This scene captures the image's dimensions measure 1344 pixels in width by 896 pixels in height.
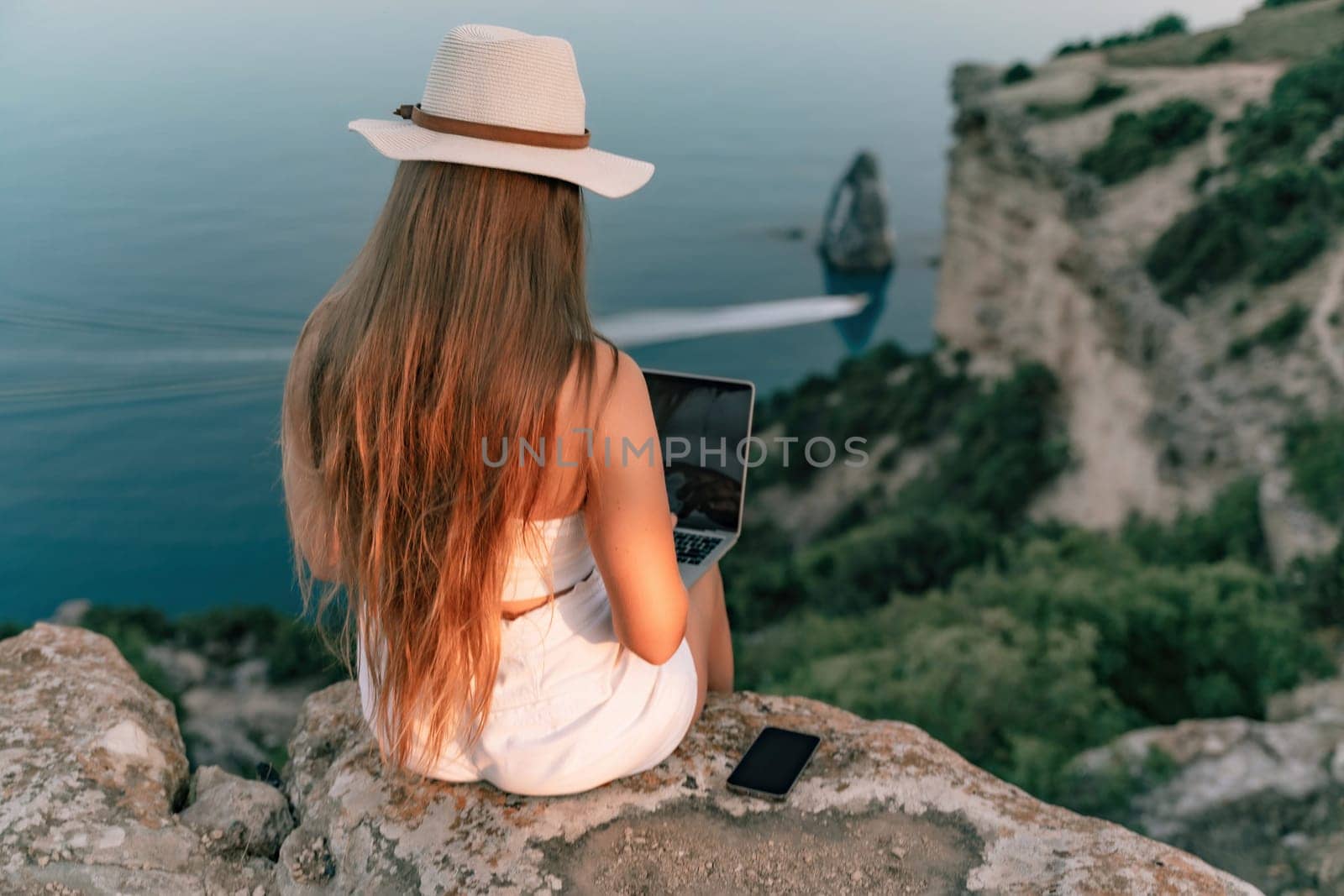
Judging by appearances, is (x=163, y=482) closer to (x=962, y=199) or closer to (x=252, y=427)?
(x=252, y=427)

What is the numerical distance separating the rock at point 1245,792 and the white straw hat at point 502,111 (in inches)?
126

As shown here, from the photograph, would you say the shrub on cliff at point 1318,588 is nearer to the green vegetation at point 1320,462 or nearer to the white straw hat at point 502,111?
the green vegetation at point 1320,462

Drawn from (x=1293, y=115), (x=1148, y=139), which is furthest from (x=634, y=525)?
(x=1148, y=139)

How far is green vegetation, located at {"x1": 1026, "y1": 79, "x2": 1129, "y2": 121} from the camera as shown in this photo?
15117 millimetres

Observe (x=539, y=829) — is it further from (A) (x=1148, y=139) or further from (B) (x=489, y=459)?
(A) (x=1148, y=139)

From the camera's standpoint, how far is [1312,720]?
4.56 m

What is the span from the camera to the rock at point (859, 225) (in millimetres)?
37125

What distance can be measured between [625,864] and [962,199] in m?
17.6

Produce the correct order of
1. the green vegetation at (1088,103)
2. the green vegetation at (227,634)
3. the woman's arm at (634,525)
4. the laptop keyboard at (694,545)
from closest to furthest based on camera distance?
the woman's arm at (634,525), the laptop keyboard at (694,545), the green vegetation at (227,634), the green vegetation at (1088,103)

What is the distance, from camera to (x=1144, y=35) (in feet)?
59.3

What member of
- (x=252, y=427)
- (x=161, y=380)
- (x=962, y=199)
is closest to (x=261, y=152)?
(x=161, y=380)

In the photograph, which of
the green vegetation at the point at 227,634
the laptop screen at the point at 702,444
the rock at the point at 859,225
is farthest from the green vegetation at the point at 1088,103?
the rock at the point at 859,225

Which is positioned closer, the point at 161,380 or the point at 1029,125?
the point at 161,380

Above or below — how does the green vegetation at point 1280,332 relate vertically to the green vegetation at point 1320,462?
above
